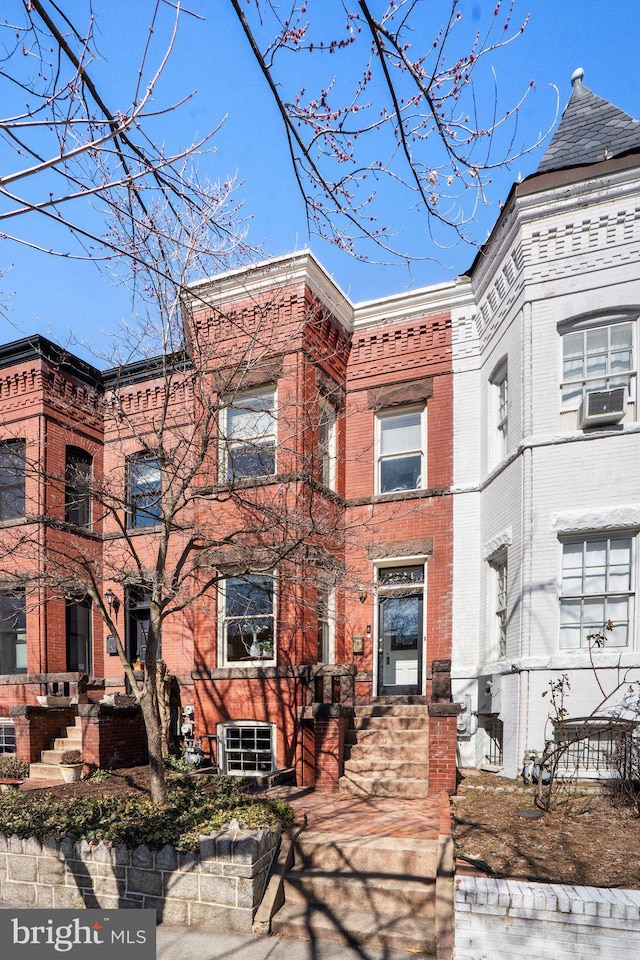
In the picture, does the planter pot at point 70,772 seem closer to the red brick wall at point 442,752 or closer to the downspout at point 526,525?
the red brick wall at point 442,752

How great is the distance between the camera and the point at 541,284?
1001 centimetres

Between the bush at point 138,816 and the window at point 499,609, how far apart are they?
15.4 ft

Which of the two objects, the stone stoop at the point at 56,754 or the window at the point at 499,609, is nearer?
the stone stoop at the point at 56,754

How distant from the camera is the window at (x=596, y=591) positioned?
8.99 m

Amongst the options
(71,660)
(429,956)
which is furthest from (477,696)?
(71,660)

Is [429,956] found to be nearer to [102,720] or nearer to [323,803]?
[323,803]

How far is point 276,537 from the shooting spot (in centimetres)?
907

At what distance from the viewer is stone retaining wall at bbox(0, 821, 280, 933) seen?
5.92m

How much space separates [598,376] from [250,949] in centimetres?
826

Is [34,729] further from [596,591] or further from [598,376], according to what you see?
[598,376]

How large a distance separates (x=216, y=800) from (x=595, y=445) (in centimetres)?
687

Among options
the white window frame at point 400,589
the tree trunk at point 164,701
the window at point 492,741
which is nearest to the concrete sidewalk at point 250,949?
the tree trunk at point 164,701

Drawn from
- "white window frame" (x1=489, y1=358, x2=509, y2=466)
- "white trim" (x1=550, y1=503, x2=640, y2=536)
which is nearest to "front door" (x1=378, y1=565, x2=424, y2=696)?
"white window frame" (x1=489, y1=358, x2=509, y2=466)

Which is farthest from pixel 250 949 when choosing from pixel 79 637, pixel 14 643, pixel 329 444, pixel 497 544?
pixel 14 643
